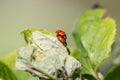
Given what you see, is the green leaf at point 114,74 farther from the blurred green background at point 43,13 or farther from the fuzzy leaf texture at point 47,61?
the blurred green background at point 43,13

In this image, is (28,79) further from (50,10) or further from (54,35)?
(50,10)

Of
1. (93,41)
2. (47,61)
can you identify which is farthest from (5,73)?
(93,41)

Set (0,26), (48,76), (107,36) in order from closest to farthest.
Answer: (48,76)
(107,36)
(0,26)

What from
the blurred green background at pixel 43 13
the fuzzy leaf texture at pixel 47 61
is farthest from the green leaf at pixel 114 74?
the blurred green background at pixel 43 13

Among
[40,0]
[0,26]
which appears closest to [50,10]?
[40,0]

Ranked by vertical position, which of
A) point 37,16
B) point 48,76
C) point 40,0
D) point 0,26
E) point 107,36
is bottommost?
point 48,76

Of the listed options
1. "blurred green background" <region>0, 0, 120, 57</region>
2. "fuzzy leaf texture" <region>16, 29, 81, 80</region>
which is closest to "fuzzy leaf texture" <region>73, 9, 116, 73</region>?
"fuzzy leaf texture" <region>16, 29, 81, 80</region>
